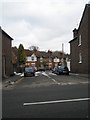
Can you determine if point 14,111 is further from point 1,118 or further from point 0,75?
point 0,75

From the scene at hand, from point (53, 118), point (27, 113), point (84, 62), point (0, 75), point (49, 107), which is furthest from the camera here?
point (84, 62)

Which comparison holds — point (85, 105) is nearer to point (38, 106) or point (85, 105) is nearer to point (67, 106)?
point (67, 106)

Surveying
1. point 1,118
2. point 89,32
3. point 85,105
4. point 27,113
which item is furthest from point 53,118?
point 89,32

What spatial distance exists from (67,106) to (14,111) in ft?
6.72

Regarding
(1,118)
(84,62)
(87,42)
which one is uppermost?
(87,42)

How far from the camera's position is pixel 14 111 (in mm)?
7301

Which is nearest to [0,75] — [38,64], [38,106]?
[38,106]

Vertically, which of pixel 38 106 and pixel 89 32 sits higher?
pixel 89 32

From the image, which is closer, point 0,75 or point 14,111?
point 14,111

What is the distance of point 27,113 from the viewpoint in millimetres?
6953

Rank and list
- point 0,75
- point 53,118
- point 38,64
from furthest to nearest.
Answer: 1. point 38,64
2. point 0,75
3. point 53,118

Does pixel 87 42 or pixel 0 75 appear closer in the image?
pixel 0 75

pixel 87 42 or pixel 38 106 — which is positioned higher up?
pixel 87 42

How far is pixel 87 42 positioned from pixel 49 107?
932 inches
